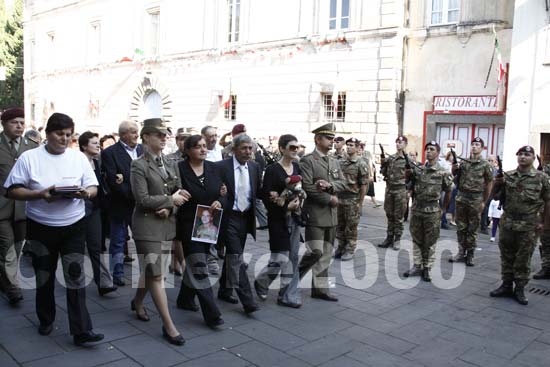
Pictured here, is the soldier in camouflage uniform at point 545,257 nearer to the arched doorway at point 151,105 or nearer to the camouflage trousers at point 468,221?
the camouflage trousers at point 468,221

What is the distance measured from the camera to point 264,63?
21359 millimetres

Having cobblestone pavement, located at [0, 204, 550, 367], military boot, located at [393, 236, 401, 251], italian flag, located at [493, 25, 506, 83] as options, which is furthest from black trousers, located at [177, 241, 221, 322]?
italian flag, located at [493, 25, 506, 83]

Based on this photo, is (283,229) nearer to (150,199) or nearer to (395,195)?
(150,199)

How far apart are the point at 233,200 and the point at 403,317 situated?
2171mm

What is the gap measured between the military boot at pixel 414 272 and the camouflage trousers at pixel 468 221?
1.28 metres

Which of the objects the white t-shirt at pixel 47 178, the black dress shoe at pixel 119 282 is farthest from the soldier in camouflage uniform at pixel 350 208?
the white t-shirt at pixel 47 178

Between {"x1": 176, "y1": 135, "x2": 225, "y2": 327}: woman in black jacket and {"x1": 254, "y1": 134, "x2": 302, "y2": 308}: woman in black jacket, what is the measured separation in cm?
70

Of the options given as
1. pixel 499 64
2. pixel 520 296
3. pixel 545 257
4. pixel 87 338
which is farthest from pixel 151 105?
pixel 87 338

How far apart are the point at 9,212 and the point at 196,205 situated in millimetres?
1996

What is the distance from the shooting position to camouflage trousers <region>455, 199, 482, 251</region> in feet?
26.5

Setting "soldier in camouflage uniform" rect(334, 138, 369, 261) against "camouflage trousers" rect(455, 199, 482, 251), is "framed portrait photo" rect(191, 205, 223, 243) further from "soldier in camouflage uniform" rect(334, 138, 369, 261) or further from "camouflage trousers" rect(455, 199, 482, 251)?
"camouflage trousers" rect(455, 199, 482, 251)

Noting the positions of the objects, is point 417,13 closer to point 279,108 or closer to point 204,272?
point 279,108

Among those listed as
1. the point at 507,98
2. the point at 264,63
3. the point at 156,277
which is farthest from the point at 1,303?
the point at 264,63

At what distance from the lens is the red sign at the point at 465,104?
15.7 metres
